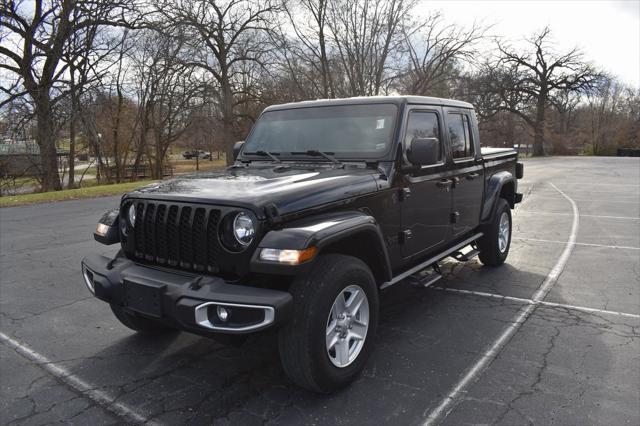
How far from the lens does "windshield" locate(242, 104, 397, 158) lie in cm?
393

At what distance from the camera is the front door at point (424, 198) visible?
12.9 feet

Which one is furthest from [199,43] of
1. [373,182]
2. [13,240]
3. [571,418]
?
[571,418]

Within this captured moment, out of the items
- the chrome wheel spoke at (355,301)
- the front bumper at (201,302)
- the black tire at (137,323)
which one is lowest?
the black tire at (137,323)

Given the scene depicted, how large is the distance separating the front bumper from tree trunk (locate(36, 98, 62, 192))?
22266 millimetres

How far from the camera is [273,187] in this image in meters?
3.07

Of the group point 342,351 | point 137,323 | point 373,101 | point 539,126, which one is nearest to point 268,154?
point 373,101

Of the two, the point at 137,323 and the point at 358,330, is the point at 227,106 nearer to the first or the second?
the point at 137,323

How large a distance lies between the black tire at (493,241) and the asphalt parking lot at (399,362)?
0.50ft

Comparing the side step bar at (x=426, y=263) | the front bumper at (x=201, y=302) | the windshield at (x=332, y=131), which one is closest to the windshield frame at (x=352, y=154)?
the windshield at (x=332, y=131)

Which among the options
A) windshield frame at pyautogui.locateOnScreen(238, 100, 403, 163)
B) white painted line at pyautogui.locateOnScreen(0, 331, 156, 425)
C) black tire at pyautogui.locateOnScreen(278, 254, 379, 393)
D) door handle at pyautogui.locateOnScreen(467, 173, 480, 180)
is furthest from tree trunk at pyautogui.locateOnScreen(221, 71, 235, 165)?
black tire at pyautogui.locateOnScreen(278, 254, 379, 393)

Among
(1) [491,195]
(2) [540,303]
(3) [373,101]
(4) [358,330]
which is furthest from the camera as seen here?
(1) [491,195]

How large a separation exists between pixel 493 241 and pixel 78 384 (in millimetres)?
4738

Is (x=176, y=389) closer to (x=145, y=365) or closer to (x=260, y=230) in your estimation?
(x=145, y=365)

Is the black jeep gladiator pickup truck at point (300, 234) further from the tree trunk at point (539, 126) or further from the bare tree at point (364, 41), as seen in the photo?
the tree trunk at point (539, 126)
